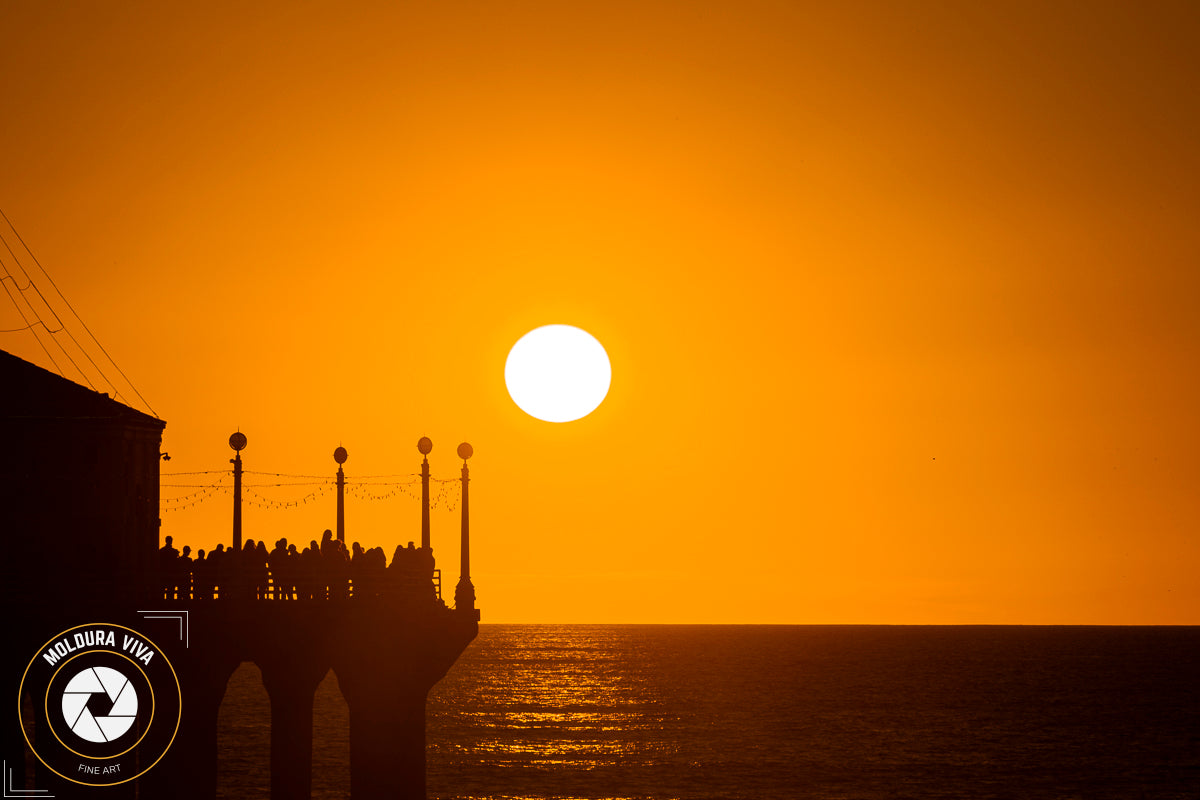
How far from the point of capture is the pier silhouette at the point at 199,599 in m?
32.2

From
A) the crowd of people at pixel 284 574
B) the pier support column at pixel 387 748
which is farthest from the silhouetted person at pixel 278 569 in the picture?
the pier support column at pixel 387 748

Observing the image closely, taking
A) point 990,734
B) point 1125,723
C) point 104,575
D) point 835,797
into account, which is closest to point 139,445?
point 104,575

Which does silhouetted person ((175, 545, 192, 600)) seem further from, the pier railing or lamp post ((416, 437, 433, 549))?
lamp post ((416, 437, 433, 549))

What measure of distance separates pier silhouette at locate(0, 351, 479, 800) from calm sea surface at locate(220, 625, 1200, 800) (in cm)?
3042

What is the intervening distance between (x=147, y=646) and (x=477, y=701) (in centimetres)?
10185

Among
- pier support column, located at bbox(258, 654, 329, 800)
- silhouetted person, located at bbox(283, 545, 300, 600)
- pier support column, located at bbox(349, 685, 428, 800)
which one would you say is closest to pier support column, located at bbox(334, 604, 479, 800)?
pier support column, located at bbox(349, 685, 428, 800)

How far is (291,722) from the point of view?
Answer: 35.6 m

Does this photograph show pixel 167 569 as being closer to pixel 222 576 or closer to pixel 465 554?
pixel 222 576

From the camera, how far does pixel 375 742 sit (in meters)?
34.5

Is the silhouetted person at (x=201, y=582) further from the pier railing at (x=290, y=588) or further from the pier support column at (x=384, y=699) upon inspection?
the pier support column at (x=384, y=699)

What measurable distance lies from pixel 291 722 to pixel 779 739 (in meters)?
65.6

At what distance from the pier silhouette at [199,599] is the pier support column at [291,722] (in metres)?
0.04

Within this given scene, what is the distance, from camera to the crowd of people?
34531 mm

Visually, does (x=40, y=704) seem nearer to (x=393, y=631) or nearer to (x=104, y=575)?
(x=104, y=575)
